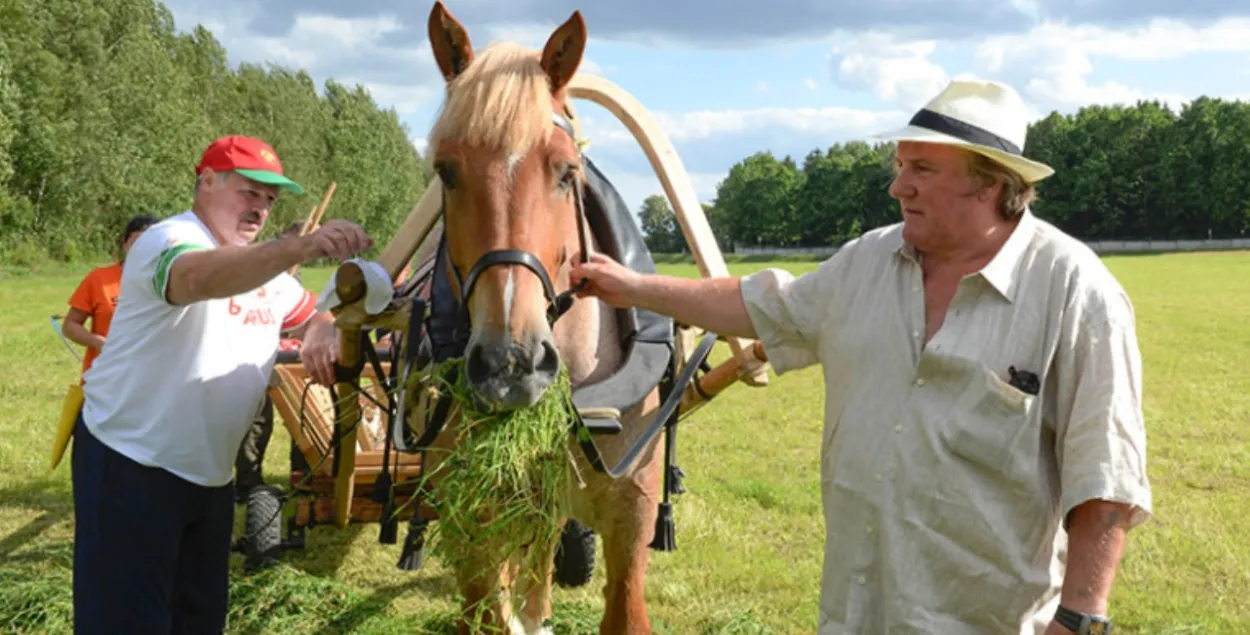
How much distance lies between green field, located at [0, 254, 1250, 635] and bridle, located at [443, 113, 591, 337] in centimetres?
240

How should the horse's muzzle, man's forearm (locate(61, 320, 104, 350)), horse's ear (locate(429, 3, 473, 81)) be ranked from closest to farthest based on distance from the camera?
the horse's muzzle, horse's ear (locate(429, 3, 473, 81)), man's forearm (locate(61, 320, 104, 350))

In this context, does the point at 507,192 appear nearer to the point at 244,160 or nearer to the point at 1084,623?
the point at 244,160

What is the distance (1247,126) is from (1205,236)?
39.7ft

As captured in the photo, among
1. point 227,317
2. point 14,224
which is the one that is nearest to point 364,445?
point 227,317

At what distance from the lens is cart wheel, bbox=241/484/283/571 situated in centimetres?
572

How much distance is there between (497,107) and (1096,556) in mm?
1932

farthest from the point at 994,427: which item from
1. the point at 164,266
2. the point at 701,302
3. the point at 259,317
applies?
the point at 259,317

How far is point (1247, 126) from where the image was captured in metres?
81.3

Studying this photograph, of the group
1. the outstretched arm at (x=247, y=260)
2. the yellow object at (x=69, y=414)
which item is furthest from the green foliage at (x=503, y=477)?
the yellow object at (x=69, y=414)

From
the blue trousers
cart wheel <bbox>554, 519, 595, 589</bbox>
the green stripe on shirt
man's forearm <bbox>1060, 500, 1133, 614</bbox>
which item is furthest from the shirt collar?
cart wheel <bbox>554, 519, 595, 589</bbox>

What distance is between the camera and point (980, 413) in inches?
93.7

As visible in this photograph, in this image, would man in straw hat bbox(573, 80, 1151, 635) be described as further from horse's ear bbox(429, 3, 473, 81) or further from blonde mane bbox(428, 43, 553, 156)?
horse's ear bbox(429, 3, 473, 81)

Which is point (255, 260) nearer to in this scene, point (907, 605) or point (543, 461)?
point (543, 461)

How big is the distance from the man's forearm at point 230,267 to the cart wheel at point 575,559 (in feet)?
9.42
